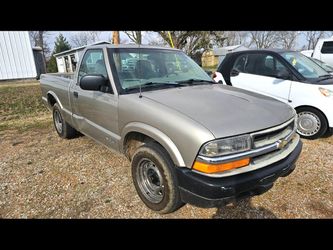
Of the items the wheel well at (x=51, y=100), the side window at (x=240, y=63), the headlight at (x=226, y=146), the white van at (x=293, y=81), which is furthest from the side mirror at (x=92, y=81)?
the side window at (x=240, y=63)

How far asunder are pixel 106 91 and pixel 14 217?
5.88 ft

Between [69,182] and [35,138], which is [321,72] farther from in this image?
[35,138]

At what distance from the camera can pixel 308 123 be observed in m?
4.60

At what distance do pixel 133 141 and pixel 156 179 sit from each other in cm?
56

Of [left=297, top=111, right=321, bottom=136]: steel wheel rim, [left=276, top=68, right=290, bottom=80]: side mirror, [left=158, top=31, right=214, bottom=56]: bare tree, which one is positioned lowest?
[left=297, top=111, right=321, bottom=136]: steel wheel rim

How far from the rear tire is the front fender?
248cm

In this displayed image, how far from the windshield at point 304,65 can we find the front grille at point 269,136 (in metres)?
2.70

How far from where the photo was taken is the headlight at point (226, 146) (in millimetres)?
2020

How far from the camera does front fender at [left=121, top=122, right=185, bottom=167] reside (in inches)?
86.2

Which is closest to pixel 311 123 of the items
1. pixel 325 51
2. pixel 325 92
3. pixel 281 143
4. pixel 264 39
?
pixel 325 92

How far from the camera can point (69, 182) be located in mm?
3406

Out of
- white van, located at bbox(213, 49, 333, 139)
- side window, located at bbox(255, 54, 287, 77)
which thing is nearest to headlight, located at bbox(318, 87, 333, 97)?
white van, located at bbox(213, 49, 333, 139)

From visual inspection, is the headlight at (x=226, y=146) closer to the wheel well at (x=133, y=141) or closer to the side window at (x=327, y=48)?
the wheel well at (x=133, y=141)

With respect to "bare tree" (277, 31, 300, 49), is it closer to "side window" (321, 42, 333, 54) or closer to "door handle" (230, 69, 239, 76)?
"side window" (321, 42, 333, 54)
